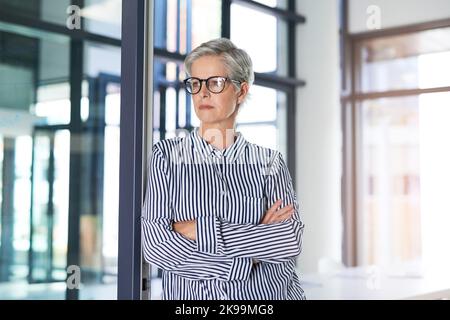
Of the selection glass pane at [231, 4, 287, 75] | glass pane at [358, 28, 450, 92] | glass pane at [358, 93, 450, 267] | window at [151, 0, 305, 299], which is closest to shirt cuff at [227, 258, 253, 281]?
window at [151, 0, 305, 299]

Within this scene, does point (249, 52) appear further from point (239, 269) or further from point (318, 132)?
point (239, 269)

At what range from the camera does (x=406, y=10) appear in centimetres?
151

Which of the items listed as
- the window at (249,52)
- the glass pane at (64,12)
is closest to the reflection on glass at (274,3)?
the window at (249,52)

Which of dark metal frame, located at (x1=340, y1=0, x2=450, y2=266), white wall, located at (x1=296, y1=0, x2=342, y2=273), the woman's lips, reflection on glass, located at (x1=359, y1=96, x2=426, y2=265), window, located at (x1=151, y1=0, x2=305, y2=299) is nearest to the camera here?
the woman's lips

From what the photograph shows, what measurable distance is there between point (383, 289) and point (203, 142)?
93cm

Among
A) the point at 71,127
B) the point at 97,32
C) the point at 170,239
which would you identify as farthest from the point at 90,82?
the point at 170,239

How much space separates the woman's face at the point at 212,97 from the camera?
125 cm

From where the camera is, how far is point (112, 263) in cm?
142

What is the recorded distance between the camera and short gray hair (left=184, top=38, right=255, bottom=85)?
126cm

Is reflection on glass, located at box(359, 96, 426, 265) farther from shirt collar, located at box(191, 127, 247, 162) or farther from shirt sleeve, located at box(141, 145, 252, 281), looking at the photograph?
shirt sleeve, located at box(141, 145, 252, 281)

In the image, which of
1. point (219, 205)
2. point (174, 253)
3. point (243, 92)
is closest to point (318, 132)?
point (243, 92)

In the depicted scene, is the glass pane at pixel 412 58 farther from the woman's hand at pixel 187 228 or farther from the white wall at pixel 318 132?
the woman's hand at pixel 187 228

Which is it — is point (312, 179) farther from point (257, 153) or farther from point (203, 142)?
point (203, 142)

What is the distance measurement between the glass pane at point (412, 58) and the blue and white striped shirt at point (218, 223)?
1.80 feet
